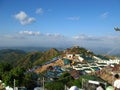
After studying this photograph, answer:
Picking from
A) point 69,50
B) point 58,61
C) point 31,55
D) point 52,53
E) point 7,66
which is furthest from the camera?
point 31,55

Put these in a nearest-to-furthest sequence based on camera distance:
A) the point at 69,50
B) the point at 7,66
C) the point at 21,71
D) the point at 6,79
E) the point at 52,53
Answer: the point at 6,79 < the point at 21,71 < the point at 7,66 < the point at 69,50 < the point at 52,53

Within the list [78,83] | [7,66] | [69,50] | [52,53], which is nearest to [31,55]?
[52,53]

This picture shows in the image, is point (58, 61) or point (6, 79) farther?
point (58, 61)

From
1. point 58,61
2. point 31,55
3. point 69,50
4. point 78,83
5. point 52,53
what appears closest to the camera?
point 78,83

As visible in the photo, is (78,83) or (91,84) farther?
(78,83)

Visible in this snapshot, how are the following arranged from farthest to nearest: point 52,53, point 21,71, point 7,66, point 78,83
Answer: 1. point 52,53
2. point 7,66
3. point 21,71
4. point 78,83

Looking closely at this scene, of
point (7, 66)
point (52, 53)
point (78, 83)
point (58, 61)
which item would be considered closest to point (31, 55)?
point (52, 53)

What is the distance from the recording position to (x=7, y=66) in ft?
135

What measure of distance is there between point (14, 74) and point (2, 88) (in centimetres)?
223

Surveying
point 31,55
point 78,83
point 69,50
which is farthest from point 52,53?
point 78,83

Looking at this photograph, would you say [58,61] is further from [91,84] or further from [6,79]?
[91,84]

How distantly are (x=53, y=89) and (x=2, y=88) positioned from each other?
849 cm

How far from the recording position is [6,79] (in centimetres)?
3416

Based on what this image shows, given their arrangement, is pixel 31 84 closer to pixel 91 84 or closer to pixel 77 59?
pixel 91 84
